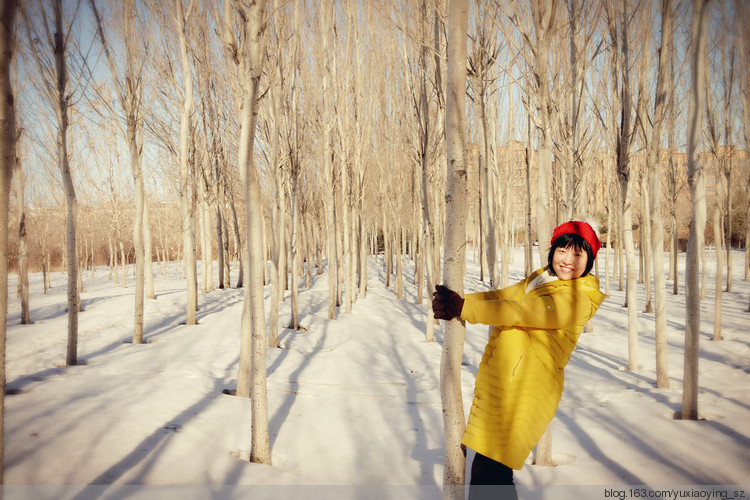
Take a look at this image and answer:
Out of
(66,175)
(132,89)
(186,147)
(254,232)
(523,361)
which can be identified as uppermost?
(132,89)

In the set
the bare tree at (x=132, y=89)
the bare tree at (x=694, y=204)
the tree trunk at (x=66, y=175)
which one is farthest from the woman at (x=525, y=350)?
the bare tree at (x=132, y=89)

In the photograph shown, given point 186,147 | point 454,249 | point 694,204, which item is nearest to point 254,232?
point 454,249

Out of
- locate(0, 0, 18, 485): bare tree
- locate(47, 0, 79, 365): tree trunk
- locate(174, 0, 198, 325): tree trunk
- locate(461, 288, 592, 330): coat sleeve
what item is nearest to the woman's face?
locate(461, 288, 592, 330): coat sleeve

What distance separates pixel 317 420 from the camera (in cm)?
450

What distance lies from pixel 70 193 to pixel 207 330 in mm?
3699

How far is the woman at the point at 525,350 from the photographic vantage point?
1.74m

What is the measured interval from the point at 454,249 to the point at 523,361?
0.76 metres

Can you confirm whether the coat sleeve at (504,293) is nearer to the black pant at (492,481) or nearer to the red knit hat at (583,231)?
the red knit hat at (583,231)

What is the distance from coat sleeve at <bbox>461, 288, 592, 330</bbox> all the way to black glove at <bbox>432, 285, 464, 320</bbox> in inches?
5.1

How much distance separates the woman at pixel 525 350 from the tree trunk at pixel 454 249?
41 centimetres

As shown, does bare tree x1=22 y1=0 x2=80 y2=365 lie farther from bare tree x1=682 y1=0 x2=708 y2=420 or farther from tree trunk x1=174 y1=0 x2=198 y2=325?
bare tree x1=682 y1=0 x2=708 y2=420

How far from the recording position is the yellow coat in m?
1.73

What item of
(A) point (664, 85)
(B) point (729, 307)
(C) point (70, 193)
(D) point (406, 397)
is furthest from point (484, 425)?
(B) point (729, 307)

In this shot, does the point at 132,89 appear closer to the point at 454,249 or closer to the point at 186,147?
the point at 186,147
